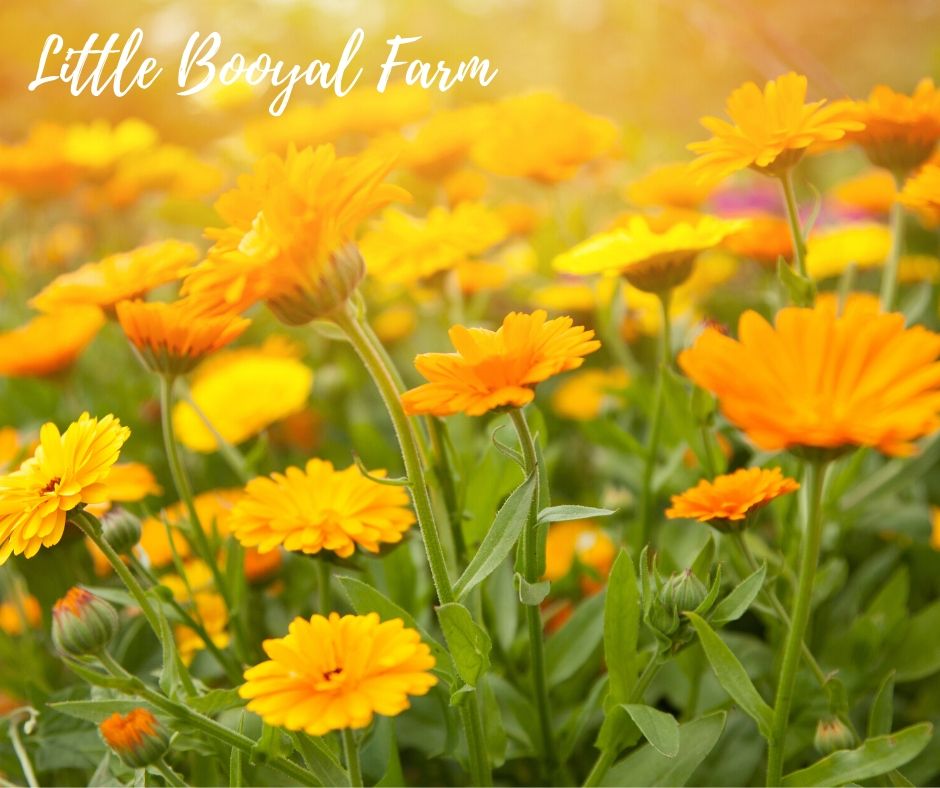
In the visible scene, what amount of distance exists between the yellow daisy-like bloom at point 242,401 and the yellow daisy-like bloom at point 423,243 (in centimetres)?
18

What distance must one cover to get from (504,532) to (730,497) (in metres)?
0.14

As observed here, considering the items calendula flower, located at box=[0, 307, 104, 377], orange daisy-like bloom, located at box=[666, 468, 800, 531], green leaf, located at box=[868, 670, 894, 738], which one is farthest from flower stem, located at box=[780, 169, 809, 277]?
calendula flower, located at box=[0, 307, 104, 377]

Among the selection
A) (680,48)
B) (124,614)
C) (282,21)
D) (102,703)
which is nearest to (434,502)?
(102,703)

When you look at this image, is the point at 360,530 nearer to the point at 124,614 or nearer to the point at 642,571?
the point at 642,571

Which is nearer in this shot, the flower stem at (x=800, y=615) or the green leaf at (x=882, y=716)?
the flower stem at (x=800, y=615)

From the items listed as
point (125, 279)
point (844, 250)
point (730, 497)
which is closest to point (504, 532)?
point (730, 497)

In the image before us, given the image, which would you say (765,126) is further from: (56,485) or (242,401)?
(242,401)

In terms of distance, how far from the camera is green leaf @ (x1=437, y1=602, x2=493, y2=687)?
557mm

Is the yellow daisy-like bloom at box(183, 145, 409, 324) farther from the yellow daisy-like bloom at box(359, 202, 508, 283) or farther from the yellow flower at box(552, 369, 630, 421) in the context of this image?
Result: the yellow flower at box(552, 369, 630, 421)

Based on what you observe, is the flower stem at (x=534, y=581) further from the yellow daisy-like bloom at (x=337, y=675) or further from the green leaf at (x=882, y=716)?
the green leaf at (x=882, y=716)

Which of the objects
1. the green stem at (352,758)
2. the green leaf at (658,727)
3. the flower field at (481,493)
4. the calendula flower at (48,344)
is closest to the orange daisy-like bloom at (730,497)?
the flower field at (481,493)

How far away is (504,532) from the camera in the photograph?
1.86 feet

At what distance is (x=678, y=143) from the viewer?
6.95 feet

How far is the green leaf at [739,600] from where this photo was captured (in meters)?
0.59
